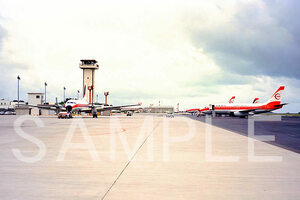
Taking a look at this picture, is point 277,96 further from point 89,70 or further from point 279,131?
point 89,70

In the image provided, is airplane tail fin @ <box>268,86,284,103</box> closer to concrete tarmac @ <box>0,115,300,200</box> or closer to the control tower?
concrete tarmac @ <box>0,115,300,200</box>

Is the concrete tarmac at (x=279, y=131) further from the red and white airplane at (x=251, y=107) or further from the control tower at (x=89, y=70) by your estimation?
the control tower at (x=89, y=70)

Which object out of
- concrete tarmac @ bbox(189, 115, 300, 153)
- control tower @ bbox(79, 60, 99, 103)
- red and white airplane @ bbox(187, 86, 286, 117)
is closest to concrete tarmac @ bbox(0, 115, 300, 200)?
concrete tarmac @ bbox(189, 115, 300, 153)

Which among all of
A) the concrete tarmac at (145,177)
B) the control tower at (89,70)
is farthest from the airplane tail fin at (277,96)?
the control tower at (89,70)

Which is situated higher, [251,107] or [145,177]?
[251,107]

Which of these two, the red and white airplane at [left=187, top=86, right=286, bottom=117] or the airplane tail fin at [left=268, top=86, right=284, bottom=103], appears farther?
the airplane tail fin at [left=268, top=86, right=284, bottom=103]

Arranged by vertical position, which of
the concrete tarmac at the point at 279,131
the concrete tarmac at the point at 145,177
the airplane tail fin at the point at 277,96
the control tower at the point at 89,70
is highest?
the control tower at the point at 89,70

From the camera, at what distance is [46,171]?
7137mm

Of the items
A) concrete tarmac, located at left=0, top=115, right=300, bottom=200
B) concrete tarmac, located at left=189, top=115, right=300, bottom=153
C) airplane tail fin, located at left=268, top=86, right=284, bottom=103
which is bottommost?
concrete tarmac, located at left=189, top=115, right=300, bottom=153

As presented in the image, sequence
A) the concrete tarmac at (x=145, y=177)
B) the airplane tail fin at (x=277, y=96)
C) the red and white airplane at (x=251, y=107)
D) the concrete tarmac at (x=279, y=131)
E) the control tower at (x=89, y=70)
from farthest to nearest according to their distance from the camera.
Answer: the control tower at (x=89, y=70)
the airplane tail fin at (x=277, y=96)
the red and white airplane at (x=251, y=107)
the concrete tarmac at (x=279, y=131)
the concrete tarmac at (x=145, y=177)

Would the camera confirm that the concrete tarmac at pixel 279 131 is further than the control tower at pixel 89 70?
No

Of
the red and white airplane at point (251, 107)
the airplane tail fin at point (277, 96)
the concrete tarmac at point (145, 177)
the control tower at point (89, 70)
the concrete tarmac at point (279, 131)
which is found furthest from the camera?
the control tower at point (89, 70)

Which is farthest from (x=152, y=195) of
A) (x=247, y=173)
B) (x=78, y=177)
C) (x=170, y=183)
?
(x=247, y=173)

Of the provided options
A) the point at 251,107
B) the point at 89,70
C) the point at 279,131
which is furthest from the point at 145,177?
the point at 89,70
